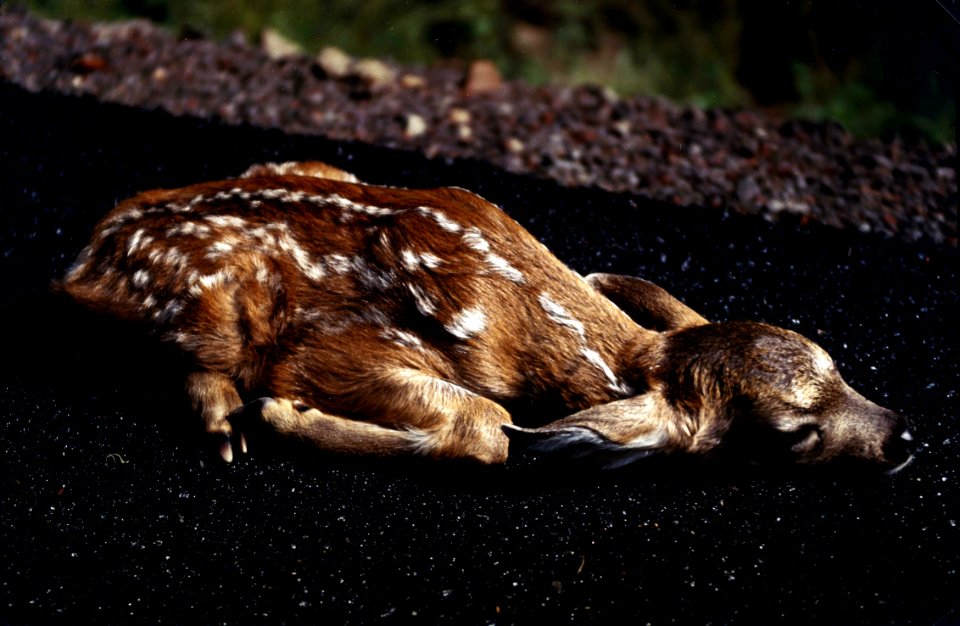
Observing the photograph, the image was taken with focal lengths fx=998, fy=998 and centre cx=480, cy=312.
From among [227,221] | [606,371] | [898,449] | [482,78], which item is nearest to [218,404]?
[227,221]

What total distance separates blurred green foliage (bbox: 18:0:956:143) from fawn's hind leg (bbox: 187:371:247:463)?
42.2 inches

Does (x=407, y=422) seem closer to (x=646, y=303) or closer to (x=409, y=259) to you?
(x=409, y=259)

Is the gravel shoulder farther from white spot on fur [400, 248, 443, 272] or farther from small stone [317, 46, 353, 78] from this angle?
white spot on fur [400, 248, 443, 272]

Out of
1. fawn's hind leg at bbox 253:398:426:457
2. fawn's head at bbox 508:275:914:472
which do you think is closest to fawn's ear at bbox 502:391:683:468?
fawn's head at bbox 508:275:914:472

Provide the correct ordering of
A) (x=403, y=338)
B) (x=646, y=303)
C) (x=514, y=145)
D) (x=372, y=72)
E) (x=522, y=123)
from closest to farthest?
(x=403, y=338) < (x=646, y=303) < (x=514, y=145) < (x=522, y=123) < (x=372, y=72)

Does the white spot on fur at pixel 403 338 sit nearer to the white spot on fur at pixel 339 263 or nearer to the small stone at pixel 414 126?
the white spot on fur at pixel 339 263

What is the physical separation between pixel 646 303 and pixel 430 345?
12.5 inches

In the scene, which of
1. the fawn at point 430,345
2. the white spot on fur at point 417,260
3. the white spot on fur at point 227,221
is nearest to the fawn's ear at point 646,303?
the fawn at point 430,345

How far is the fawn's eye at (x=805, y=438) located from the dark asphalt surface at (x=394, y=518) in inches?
1.6

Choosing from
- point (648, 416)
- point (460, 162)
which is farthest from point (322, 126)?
point (648, 416)

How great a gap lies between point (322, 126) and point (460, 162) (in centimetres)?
35

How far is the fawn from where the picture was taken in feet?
3.98

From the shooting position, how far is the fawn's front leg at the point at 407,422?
46.9 inches

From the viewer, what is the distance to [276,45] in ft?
7.34
